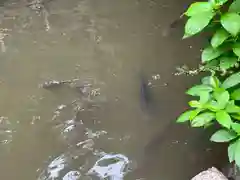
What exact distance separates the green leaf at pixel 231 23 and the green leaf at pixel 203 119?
13.5 inches

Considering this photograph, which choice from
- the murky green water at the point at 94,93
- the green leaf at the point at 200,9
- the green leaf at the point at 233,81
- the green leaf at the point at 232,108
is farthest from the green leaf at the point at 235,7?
the murky green water at the point at 94,93

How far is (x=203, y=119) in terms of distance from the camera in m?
1.78

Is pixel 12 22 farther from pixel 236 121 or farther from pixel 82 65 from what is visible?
pixel 236 121

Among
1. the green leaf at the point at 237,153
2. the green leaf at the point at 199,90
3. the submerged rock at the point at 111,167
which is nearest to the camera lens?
the green leaf at the point at 237,153

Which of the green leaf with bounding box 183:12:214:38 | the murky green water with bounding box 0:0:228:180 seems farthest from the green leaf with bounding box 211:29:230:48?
the murky green water with bounding box 0:0:228:180

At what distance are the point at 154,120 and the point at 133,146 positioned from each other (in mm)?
266

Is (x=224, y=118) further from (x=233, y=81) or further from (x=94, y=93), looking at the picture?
(x=94, y=93)

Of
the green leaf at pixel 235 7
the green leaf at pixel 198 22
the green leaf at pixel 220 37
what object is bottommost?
the green leaf at pixel 220 37

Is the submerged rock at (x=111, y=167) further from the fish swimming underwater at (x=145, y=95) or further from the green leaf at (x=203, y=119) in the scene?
the green leaf at (x=203, y=119)

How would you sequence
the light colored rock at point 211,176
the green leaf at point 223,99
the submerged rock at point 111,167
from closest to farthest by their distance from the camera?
the green leaf at point 223,99 < the light colored rock at point 211,176 < the submerged rock at point 111,167

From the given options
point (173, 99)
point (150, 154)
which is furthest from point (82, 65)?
point (150, 154)

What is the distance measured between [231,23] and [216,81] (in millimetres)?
299

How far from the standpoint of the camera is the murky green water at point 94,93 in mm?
2664

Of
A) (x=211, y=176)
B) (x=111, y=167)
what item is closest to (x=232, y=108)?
(x=211, y=176)
